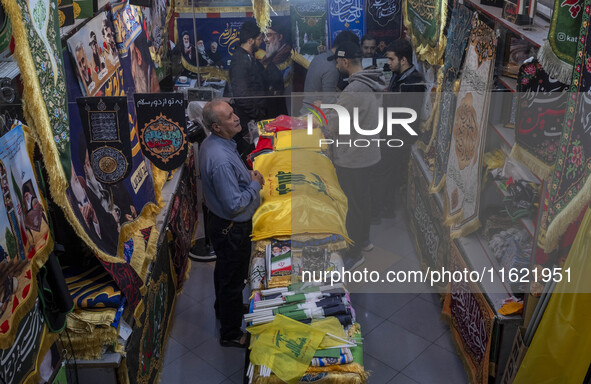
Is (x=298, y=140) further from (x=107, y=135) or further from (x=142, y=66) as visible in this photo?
(x=107, y=135)

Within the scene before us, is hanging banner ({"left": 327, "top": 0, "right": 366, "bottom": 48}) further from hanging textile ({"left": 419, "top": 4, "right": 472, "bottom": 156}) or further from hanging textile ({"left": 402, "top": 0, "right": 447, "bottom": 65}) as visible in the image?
hanging textile ({"left": 419, "top": 4, "right": 472, "bottom": 156})

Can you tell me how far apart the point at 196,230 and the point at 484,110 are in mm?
3674

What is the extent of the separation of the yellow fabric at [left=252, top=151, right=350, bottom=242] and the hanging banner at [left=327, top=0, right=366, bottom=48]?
3.71m

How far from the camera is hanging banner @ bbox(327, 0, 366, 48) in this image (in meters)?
9.01

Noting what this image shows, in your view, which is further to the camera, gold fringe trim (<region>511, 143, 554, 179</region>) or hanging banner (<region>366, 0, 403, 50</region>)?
hanging banner (<region>366, 0, 403, 50</region>)

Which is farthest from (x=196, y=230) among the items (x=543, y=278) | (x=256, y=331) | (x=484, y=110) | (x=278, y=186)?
(x=543, y=278)

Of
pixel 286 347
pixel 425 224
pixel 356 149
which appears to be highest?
pixel 356 149

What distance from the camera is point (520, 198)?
441 cm

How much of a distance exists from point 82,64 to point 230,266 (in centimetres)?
197

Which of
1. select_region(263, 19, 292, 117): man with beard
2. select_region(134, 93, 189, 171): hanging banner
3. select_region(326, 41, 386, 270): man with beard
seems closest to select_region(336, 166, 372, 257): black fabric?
select_region(326, 41, 386, 270): man with beard

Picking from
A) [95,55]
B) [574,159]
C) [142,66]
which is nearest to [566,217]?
[574,159]

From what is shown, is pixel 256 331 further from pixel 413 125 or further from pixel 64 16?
pixel 413 125

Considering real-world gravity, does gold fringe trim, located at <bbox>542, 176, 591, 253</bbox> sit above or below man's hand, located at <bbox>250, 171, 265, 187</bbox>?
above

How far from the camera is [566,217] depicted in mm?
3340
